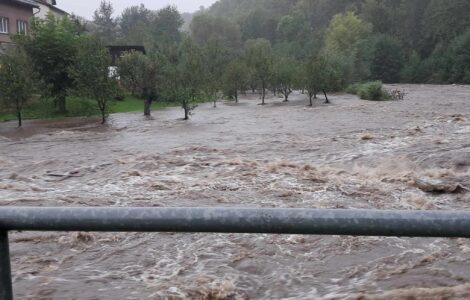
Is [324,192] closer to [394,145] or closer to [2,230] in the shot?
[394,145]

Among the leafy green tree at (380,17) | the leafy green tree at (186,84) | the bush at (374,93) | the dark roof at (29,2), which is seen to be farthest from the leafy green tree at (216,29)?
the leafy green tree at (186,84)

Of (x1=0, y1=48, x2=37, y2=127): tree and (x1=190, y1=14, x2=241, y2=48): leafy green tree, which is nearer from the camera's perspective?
(x1=0, y1=48, x2=37, y2=127): tree

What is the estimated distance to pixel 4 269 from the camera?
1.76 m

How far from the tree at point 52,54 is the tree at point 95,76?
298cm

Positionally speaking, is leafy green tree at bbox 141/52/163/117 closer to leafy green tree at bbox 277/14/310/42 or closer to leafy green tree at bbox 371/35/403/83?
leafy green tree at bbox 371/35/403/83

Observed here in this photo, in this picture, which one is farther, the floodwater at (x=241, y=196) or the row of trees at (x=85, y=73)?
the row of trees at (x=85, y=73)

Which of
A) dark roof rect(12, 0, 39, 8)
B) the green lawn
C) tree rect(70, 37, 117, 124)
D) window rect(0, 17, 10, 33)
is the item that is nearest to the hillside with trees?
tree rect(70, 37, 117, 124)

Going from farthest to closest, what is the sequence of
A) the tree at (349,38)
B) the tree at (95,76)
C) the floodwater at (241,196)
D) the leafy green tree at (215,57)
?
the tree at (349,38) < the leafy green tree at (215,57) < the tree at (95,76) < the floodwater at (241,196)

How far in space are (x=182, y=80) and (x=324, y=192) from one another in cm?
1962

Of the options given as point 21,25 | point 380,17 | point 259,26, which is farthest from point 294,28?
point 21,25

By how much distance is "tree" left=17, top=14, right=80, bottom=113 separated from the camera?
1209 inches

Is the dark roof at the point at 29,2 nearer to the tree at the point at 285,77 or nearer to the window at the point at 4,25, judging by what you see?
the window at the point at 4,25

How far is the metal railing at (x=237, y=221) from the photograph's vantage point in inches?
62.3

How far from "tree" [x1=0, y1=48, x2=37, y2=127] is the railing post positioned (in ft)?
85.3
